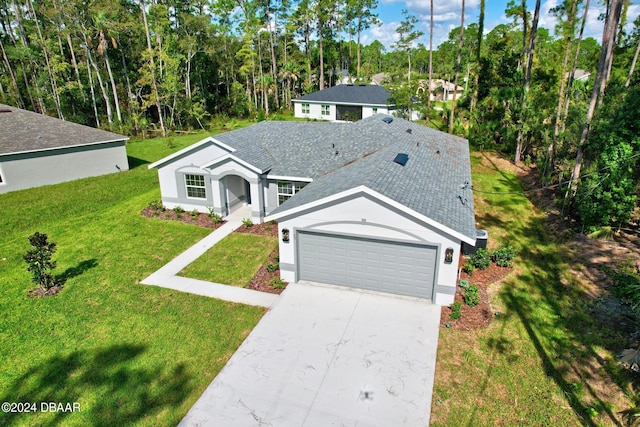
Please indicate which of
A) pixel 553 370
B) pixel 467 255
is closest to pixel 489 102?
pixel 467 255

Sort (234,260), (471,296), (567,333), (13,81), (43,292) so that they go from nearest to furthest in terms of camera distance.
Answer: (567,333), (471,296), (43,292), (234,260), (13,81)

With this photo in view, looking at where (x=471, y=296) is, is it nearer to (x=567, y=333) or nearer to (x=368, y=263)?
(x=567, y=333)

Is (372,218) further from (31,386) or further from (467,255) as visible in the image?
(31,386)

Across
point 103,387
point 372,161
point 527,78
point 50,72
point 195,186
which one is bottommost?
point 103,387

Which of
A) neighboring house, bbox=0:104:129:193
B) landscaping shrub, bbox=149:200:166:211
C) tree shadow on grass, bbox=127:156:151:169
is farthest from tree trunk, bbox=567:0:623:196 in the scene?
tree shadow on grass, bbox=127:156:151:169

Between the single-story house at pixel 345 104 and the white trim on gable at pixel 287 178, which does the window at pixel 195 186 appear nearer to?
the white trim on gable at pixel 287 178

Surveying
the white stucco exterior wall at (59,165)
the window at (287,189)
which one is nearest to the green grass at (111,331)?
the window at (287,189)

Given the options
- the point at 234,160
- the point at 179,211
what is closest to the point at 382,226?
the point at 234,160
